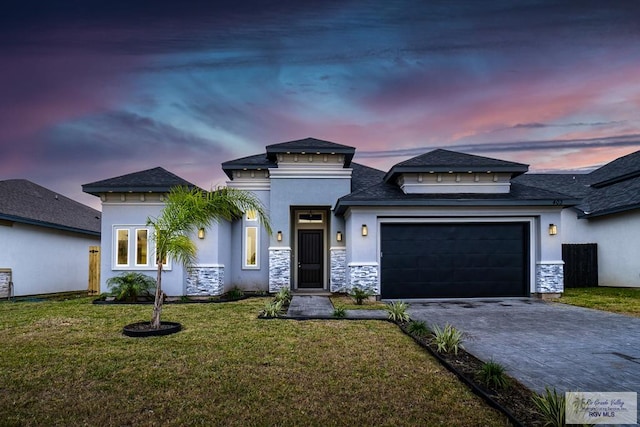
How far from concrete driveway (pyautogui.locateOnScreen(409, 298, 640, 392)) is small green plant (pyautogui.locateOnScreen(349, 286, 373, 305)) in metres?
1.35

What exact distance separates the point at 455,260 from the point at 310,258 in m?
5.41

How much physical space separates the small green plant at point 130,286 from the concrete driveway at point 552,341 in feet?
25.3

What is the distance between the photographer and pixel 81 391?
4.14 metres

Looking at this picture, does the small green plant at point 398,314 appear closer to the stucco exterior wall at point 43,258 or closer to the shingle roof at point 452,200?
the shingle roof at point 452,200

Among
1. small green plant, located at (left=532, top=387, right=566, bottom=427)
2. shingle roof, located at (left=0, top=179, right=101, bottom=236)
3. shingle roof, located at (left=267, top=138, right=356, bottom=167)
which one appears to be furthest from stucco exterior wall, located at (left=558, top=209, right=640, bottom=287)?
shingle roof, located at (left=0, top=179, right=101, bottom=236)

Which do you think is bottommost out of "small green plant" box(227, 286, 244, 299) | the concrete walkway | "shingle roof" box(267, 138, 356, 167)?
"small green plant" box(227, 286, 244, 299)

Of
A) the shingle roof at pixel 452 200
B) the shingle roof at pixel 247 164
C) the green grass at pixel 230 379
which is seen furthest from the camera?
the shingle roof at pixel 247 164

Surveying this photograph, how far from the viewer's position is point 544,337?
21.8 feet

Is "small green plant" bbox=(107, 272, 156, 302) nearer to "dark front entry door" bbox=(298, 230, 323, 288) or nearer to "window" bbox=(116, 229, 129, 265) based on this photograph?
"window" bbox=(116, 229, 129, 265)

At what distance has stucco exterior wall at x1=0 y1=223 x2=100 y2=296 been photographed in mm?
13195

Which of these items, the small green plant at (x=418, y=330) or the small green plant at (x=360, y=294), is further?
the small green plant at (x=360, y=294)

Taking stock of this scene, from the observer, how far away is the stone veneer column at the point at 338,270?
13.3 meters

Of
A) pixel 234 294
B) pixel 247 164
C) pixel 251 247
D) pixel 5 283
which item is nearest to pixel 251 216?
pixel 251 247

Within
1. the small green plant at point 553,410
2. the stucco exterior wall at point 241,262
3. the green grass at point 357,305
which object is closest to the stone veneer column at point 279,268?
the stucco exterior wall at point 241,262
